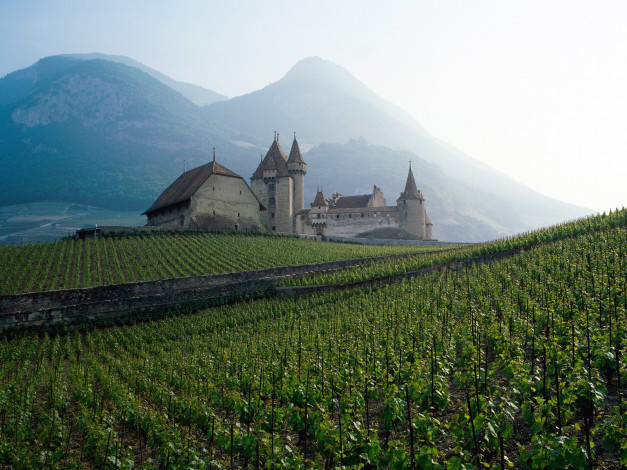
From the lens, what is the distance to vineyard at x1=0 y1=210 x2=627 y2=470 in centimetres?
600

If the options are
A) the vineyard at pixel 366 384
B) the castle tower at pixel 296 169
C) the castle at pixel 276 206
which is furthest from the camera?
the castle tower at pixel 296 169

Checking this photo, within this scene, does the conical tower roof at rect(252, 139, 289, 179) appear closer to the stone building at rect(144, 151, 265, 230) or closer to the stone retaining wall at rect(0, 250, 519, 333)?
→ the stone building at rect(144, 151, 265, 230)

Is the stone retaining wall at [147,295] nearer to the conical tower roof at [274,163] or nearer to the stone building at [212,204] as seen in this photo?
the stone building at [212,204]

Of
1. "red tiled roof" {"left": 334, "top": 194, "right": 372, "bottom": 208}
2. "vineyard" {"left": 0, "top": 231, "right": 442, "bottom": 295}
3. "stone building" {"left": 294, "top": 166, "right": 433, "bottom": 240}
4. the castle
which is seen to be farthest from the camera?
"red tiled roof" {"left": 334, "top": 194, "right": 372, "bottom": 208}

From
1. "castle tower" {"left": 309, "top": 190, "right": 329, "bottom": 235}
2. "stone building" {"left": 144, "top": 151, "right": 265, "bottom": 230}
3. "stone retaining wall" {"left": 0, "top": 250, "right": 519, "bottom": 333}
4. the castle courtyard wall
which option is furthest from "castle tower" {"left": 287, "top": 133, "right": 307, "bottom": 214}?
"stone retaining wall" {"left": 0, "top": 250, "right": 519, "bottom": 333}

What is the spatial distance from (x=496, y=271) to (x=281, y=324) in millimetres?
11384

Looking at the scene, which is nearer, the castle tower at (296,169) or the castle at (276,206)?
the castle at (276,206)

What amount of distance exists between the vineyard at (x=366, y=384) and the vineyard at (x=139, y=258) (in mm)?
5933

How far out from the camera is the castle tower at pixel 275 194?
201 feet

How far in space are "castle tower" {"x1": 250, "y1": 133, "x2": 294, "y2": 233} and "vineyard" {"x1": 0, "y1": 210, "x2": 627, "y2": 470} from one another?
1574 inches

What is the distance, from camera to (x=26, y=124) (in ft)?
633

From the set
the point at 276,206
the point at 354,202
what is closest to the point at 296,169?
the point at 276,206

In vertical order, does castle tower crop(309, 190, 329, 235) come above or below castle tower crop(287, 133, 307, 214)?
below

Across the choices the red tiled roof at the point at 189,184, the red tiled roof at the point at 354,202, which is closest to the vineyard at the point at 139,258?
the red tiled roof at the point at 189,184
